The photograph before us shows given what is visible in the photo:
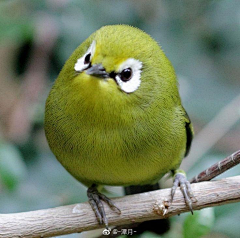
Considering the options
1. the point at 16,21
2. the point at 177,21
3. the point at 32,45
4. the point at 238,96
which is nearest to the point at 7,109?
the point at 32,45

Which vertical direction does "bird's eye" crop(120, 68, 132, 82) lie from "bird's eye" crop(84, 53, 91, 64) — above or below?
below

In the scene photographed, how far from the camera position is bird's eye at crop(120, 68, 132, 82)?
2410 mm

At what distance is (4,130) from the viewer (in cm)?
466

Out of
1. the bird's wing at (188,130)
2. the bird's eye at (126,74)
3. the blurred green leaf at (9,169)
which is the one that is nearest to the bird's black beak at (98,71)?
the bird's eye at (126,74)

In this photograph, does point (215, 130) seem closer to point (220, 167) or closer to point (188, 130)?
point (188, 130)

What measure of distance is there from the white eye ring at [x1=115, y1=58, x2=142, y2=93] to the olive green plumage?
23 millimetres

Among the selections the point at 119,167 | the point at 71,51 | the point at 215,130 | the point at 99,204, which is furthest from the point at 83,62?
the point at 215,130

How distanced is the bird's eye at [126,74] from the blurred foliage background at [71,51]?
1364mm

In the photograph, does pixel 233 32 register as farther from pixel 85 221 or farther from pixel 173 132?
pixel 85 221

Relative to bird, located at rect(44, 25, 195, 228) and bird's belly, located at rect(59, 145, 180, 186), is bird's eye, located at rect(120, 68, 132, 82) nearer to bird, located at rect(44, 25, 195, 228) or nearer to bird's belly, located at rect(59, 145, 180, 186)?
bird, located at rect(44, 25, 195, 228)

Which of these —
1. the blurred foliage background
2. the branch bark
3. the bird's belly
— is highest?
the blurred foliage background

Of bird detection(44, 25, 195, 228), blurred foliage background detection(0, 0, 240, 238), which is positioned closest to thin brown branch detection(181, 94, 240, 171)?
blurred foliage background detection(0, 0, 240, 238)

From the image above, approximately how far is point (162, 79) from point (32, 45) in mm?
1940

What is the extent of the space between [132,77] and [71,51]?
169 centimetres
